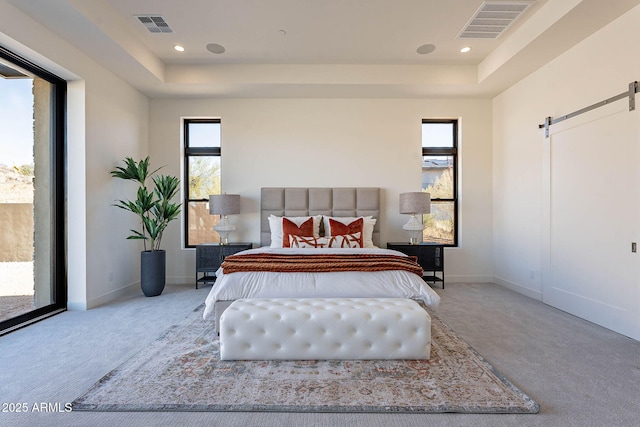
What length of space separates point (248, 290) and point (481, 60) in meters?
4.24

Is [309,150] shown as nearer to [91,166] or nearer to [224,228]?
[224,228]

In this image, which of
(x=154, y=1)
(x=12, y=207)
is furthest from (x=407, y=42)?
(x=12, y=207)

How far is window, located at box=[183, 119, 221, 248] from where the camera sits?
5035 mm

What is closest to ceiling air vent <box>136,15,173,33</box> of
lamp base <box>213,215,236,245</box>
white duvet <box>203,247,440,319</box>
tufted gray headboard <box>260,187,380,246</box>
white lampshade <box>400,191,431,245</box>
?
tufted gray headboard <box>260,187,380,246</box>

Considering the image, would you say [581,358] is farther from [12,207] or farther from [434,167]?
[12,207]

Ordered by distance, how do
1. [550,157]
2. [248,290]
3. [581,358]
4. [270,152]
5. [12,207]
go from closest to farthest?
[581,358] < [248,290] < [12,207] < [550,157] < [270,152]

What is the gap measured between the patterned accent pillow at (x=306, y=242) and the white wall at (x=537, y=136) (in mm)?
2684

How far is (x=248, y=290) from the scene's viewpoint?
2680 millimetres

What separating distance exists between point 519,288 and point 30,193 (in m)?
5.92

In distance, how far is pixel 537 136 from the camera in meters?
4.02

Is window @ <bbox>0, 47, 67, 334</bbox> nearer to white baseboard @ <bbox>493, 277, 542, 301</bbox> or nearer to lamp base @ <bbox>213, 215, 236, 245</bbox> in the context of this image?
lamp base @ <bbox>213, 215, 236, 245</bbox>

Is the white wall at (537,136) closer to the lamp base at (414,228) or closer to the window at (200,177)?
the lamp base at (414,228)

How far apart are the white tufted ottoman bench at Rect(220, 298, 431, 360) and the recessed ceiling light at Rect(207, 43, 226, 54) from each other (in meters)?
3.29

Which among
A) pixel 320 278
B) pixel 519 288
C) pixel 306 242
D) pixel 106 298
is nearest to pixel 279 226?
pixel 306 242
